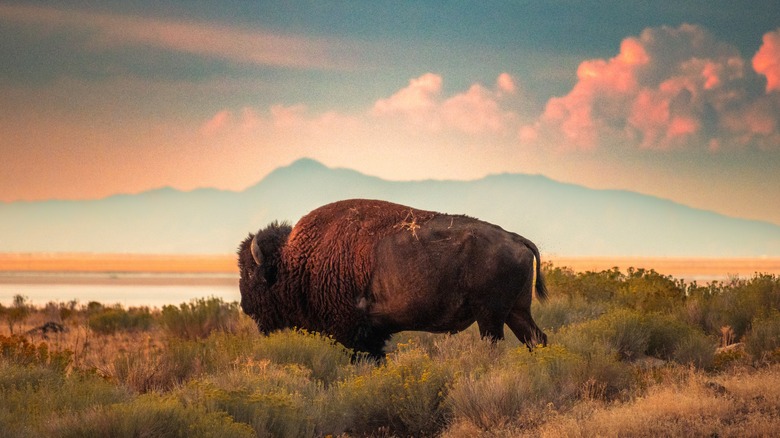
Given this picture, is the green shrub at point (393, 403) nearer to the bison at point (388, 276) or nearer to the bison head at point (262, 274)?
the bison at point (388, 276)

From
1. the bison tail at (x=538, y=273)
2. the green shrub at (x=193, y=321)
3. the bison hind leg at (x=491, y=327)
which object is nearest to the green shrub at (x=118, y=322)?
the green shrub at (x=193, y=321)

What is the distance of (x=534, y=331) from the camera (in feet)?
39.0

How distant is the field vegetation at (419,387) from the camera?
804cm

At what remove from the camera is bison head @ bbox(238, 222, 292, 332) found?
12.3 metres

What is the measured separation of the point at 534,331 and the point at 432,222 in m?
1.95

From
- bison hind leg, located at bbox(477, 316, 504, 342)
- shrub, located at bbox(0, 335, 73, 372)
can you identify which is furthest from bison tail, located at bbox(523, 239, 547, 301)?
shrub, located at bbox(0, 335, 73, 372)

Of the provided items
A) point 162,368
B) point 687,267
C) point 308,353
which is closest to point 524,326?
point 308,353

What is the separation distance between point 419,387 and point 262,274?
12.0 ft

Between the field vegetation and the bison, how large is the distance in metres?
0.37

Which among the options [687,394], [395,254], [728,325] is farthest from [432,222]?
[728,325]

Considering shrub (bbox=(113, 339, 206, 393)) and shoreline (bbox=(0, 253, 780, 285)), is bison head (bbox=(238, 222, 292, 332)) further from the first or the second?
shoreline (bbox=(0, 253, 780, 285))

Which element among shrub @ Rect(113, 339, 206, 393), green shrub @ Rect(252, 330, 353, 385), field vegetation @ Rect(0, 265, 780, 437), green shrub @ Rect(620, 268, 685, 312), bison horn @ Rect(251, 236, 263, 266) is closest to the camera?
field vegetation @ Rect(0, 265, 780, 437)

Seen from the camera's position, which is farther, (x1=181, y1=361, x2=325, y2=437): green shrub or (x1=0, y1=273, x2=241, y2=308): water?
(x1=0, y1=273, x2=241, y2=308): water

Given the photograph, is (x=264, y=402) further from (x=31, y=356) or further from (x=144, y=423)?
(x=31, y=356)
